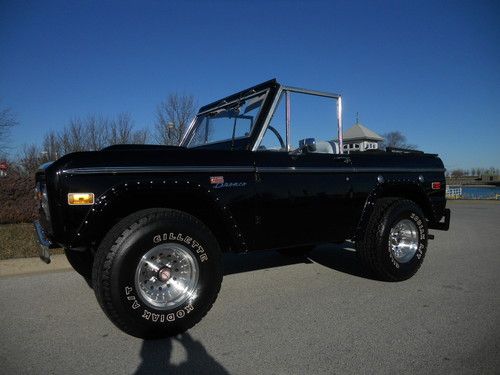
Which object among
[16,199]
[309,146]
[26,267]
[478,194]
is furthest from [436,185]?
[478,194]

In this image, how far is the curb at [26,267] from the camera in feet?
16.3

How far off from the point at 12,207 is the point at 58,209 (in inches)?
296

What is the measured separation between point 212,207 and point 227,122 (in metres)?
1.48

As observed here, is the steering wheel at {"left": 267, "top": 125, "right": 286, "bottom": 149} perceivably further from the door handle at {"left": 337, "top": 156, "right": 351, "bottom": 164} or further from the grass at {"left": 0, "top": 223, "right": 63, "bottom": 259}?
the grass at {"left": 0, "top": 223, "right": 63, "bottom": 259}

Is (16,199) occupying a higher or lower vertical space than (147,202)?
lower

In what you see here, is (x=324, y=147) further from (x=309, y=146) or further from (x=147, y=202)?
(x=147, y=202)

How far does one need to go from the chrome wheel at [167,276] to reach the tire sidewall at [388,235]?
7.34 ft

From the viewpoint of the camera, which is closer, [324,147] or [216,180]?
[216,180]

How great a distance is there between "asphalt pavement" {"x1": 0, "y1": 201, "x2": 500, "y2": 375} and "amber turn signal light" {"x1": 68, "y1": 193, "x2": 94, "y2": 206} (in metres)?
1.07

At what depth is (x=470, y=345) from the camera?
2.77 meters

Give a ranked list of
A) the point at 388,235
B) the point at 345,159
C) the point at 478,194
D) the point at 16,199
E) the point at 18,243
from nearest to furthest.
Answer: the point at 345,159, the point at 388,235, the point at 18,243, the point at 16,199, the point at 478,194

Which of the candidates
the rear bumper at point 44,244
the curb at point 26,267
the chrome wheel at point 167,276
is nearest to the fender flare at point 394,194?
the chrome wheel at point 167,276

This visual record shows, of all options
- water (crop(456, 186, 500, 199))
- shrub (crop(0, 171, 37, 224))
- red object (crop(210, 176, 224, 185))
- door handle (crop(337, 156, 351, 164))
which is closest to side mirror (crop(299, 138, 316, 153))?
door handle (crop(337, 156, 351, 164))

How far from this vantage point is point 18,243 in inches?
249
